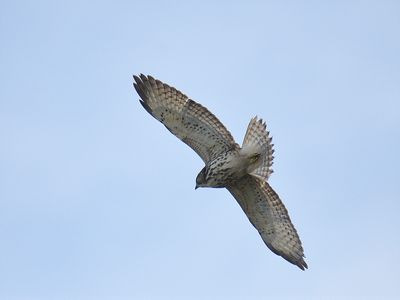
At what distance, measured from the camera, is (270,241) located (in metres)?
17.8

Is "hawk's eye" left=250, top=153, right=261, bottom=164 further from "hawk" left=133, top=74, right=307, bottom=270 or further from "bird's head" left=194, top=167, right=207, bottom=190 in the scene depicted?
"bird's head" left=194, top=167, right=207, bottom=190

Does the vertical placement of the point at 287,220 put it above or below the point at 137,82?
below

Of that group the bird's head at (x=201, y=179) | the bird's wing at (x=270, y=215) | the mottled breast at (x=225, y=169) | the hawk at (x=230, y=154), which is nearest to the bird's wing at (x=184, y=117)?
the hawk at (x=230, y=154)

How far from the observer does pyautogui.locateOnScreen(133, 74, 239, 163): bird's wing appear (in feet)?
55.9

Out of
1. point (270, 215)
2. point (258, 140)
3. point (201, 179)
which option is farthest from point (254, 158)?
point (270, 215)

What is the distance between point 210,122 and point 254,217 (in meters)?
2.03

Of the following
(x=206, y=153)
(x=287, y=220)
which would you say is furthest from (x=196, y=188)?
(x=287, y=220)

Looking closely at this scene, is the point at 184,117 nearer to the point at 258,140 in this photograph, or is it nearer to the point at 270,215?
the point at 258,140

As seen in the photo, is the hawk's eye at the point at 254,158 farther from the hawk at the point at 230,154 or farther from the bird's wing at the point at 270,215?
the bird's wing at the point at 270,215

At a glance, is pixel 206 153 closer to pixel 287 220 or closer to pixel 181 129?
pixel 181 129

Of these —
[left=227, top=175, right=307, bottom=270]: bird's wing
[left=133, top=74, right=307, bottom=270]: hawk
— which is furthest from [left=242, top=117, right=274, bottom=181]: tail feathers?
[left=227, top=175, right=307, bottom=270]: bird's wing

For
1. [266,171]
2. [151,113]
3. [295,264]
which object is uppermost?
[151,113]

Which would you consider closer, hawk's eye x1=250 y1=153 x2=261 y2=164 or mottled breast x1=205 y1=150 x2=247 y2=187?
hawk's eye x1=250 y1=153 x2=261 y2=164

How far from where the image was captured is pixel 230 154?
17062 millimetres
